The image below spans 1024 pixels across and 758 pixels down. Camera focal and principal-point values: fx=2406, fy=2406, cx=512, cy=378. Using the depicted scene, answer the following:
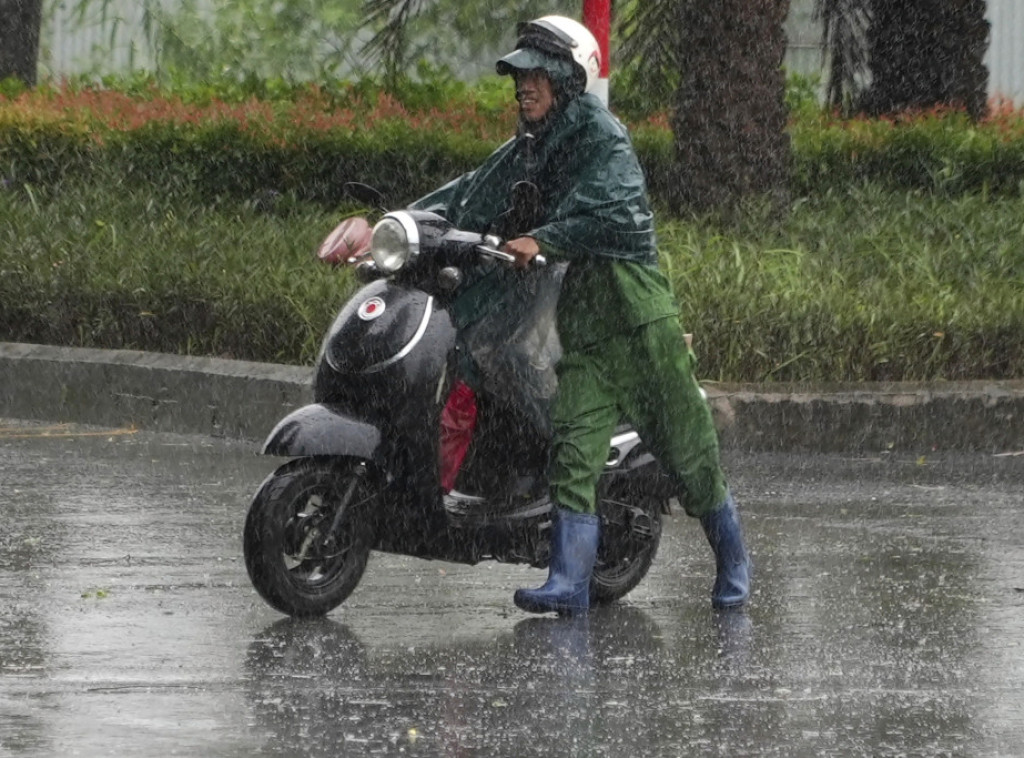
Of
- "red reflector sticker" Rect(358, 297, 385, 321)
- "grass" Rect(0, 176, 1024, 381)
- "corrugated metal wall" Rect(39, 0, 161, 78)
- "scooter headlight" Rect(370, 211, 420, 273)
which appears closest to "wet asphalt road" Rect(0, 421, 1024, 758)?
"red reflector sticker" Rect(358, 297, 385, 321)

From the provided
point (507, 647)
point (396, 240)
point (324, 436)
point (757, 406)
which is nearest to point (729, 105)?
point (757, 406)

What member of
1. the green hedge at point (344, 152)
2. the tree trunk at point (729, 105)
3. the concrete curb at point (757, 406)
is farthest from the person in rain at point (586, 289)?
the green hedge at point (344, 152)

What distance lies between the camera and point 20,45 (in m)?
19.0

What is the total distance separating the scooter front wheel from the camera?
6125 millimetres

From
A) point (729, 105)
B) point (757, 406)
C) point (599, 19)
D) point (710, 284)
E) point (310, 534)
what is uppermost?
point (599, 19)

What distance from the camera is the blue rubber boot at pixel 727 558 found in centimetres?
660

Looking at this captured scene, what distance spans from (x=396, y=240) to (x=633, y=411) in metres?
0.83

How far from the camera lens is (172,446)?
1009 cm

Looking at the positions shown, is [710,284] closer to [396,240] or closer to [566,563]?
[566,563]

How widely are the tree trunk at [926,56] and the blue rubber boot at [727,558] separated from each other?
10.5 meters

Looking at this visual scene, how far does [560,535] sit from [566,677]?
749 mm

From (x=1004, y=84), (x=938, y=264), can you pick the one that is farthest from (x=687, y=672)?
(x=1004, y=84)

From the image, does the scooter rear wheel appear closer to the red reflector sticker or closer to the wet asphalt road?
the wet asphalt road

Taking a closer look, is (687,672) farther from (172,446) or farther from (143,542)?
(172,446)
